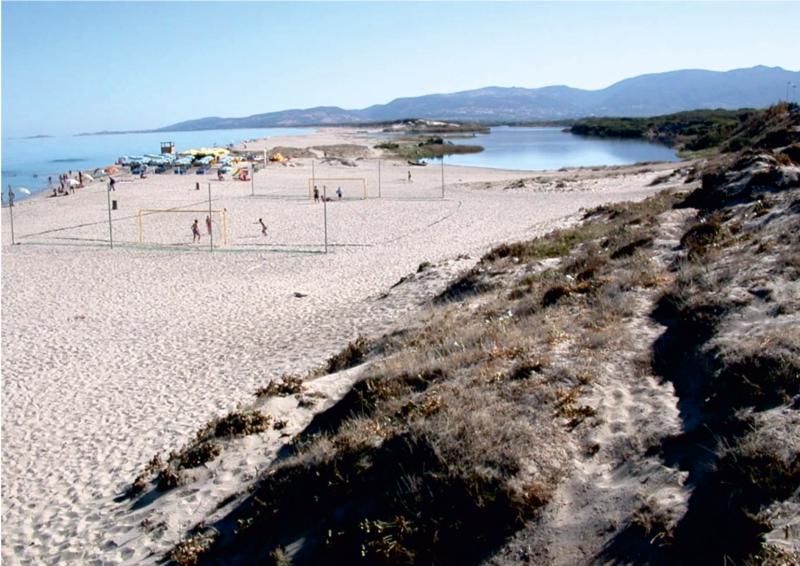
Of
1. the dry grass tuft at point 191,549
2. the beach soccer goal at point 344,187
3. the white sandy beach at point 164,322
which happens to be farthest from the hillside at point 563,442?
the beach soccer goal at point 344,187

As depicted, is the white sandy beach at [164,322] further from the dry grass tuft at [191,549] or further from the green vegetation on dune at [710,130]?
the green vegetation on dune at [710,130]

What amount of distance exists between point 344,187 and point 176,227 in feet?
52.4

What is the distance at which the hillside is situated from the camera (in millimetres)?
4277

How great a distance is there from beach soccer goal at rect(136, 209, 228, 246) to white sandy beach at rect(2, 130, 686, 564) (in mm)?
147

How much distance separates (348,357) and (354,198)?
27731 millimetres

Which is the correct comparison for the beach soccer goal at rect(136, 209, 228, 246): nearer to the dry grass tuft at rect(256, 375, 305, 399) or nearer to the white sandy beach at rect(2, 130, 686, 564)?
the white sandy beach at rect(2, 130, 686, 564)

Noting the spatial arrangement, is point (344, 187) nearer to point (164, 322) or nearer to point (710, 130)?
point (164, 322)

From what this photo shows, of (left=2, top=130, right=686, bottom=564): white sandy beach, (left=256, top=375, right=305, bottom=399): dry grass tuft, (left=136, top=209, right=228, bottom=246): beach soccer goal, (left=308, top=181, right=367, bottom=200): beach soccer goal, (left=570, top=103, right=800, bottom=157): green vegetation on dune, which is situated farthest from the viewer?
(left=570, top=103, right=800, bottom=157): green vegetation on dune

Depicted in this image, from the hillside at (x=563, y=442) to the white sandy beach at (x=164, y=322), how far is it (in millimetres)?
866

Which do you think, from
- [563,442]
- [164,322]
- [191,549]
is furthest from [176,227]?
[563,442]

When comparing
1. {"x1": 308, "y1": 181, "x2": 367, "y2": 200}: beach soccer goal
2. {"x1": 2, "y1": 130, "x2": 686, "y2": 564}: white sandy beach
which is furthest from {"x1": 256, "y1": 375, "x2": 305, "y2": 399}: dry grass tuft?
{"x1": 308, "y1": 181, "x2": 367, "y2": 200}: beach soccer goal

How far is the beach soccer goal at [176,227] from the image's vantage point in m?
25.4

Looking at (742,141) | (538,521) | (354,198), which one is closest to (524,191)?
(354,198)

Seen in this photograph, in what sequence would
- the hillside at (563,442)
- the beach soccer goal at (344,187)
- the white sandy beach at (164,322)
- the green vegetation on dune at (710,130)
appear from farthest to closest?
the green vegetation on dune at (710,130)
the beach soccer goal at (344,187)
the white sandy beach at (164,322)
the hillside at (563,442)
